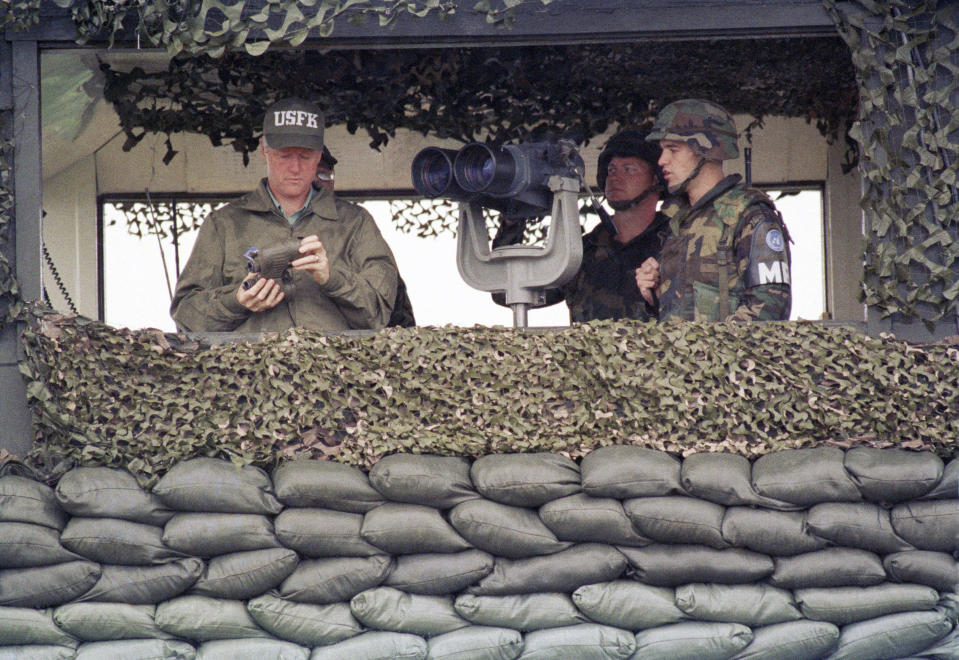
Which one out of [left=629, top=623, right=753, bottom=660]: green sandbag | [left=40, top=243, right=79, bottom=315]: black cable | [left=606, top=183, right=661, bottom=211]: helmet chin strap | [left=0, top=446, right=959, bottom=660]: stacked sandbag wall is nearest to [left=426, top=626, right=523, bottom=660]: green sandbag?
[left=0, top=446, right=959, bottom=660]: stacked sandbag wall

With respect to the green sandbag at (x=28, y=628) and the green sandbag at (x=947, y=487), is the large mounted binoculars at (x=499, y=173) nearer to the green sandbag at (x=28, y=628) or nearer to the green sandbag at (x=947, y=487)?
the green sandbag at (x=947, y=487)

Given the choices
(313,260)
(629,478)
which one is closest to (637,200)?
(313,260)

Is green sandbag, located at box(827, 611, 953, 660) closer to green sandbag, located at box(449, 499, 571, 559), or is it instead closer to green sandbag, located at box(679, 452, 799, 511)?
green sandbag, located at box(679, 452, 799, 511)

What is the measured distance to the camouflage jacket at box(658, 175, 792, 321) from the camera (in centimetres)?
478

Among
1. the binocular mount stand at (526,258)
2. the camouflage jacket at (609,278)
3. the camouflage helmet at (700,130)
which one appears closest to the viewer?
the binocular mount stand at (526,258)

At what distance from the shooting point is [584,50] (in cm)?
593

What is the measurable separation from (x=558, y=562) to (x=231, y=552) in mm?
931

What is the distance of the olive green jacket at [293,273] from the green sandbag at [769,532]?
1.36m

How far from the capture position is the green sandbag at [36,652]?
432cm

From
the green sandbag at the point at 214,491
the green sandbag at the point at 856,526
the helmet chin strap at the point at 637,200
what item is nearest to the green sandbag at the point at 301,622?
the green sandbag at the point at 214,491

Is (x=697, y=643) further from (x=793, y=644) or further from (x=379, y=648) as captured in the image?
(x=379, y=648)

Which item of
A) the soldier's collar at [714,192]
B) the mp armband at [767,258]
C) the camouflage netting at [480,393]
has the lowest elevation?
the camouflage netting at [480,393]

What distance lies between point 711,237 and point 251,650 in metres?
1.90

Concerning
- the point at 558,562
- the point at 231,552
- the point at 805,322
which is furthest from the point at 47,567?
the point at 805,322
